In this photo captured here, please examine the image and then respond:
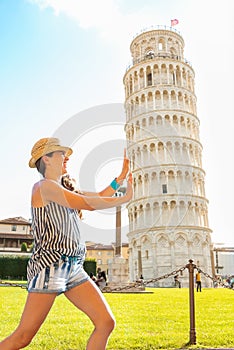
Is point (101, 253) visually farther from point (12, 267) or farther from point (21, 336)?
point (21, 336)

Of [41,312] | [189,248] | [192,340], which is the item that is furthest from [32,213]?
[189,248]

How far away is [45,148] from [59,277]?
1.25 meters

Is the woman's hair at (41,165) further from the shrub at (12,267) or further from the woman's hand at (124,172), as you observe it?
the shrub at (12,267)

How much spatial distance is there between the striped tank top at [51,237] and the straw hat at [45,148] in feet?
1.82

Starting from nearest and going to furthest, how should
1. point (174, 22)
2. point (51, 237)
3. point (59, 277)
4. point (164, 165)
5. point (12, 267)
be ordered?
point (59, 277) < point (51, 237) < point (12, 267) < point (164, 165) < point (174, 22)

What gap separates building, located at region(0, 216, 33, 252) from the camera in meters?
65.4

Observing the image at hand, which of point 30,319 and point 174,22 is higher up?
point 174,22

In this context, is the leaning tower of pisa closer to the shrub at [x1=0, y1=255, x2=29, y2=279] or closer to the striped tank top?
the shrub at [x1=0, y1=255, x2=29, y2=279]

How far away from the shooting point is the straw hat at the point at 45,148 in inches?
135

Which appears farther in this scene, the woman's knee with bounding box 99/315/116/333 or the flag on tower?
the flag on tower

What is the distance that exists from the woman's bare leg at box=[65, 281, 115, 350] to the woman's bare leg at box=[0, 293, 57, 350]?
30cm

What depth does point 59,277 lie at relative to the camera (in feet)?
10.0

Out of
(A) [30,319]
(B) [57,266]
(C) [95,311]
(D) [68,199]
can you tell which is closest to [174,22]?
(D) [68,199]

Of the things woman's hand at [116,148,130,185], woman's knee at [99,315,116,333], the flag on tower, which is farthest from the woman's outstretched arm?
the flag on tower
